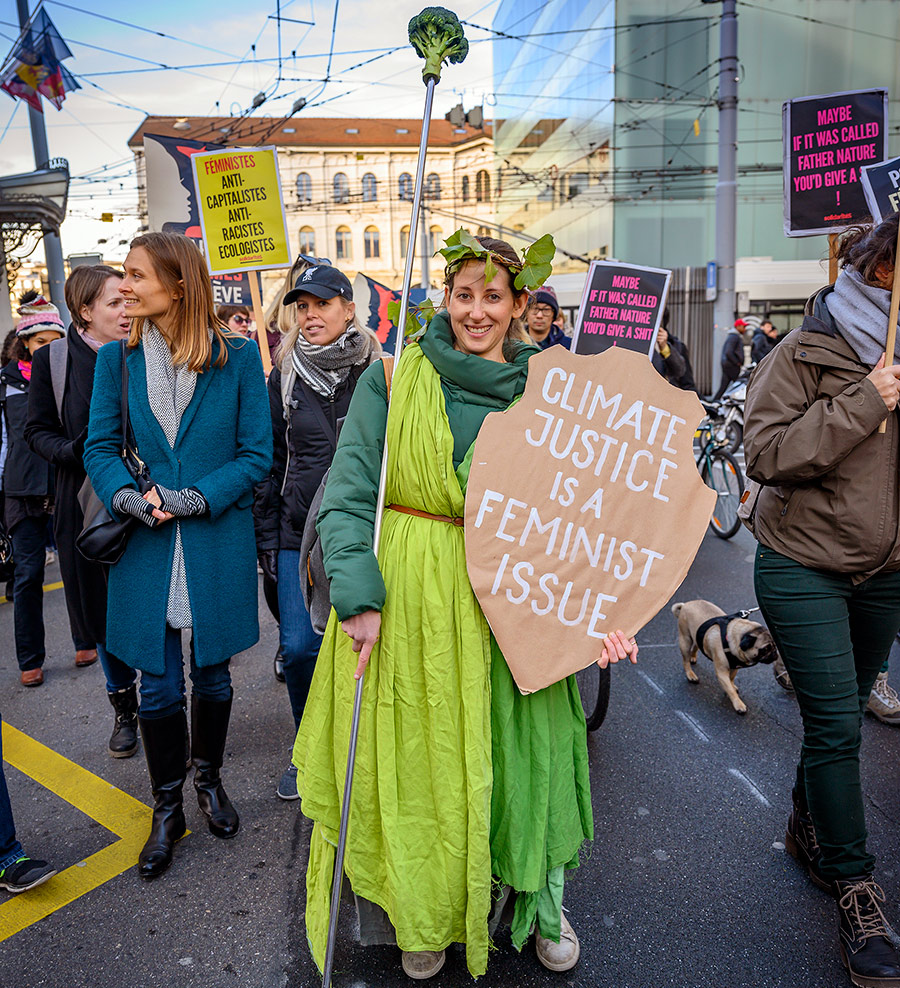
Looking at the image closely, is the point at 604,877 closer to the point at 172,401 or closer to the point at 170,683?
the point at 170,683

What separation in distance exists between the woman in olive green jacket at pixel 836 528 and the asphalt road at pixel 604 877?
0.97 ft

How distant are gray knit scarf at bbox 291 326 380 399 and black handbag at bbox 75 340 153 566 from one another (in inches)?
27.5

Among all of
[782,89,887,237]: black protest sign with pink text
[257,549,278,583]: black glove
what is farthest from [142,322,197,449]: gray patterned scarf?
[782,89,887,237]: black protest sign with pink text

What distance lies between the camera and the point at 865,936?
7.19 feet

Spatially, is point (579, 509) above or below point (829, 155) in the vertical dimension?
below

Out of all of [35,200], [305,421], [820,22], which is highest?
[820,22]

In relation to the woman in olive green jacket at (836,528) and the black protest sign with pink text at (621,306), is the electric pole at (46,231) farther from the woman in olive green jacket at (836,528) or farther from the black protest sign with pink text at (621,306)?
the woman in olive green jacket at (836,528)

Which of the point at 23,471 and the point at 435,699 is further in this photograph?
the point at 23,471

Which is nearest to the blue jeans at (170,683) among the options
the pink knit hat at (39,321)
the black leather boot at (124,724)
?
the black leather boot at (124,724)

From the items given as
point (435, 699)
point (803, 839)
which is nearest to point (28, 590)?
point (435, 699)

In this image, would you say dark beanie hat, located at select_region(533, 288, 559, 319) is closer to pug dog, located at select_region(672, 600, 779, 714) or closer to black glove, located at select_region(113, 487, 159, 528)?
pug dog, located at select_region(672, 600, 779, 714)

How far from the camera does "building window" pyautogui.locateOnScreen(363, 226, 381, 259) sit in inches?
2486

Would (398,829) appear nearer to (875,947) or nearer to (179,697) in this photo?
(179,697)

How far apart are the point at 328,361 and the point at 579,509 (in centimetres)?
150
